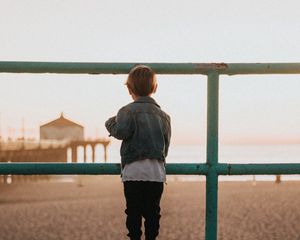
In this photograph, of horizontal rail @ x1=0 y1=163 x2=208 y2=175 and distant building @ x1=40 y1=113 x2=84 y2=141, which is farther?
distant building @ x1=40 y1=113 x2=84 y2=141

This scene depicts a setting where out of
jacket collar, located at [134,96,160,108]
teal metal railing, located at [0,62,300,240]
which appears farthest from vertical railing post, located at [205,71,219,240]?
jacket collar, located at [134,96,160,108]

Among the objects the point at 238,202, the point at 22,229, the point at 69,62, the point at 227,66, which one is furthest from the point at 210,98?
the point at 238,202

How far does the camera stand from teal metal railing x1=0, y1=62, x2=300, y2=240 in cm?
216

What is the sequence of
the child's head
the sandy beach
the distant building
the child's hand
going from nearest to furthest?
the child's head < the child's hand < the sandy beach < the distant building

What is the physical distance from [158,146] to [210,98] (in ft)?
1.22

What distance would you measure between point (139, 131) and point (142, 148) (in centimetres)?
7

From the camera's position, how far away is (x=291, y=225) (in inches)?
559

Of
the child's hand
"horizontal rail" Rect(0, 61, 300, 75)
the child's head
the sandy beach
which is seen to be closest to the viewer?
"horizontal rail" Rect(0, 61, 300, 75)

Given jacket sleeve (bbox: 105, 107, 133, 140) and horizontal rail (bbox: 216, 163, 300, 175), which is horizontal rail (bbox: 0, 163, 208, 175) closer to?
horizontal rail (bbox: 216, 163, 300, 175)

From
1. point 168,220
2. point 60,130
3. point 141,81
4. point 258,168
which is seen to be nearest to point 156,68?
point 141,81

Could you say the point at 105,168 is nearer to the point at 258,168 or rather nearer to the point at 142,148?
the point at 142,148

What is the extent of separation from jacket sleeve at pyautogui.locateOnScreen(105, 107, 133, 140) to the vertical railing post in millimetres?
379

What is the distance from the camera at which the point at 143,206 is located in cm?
251

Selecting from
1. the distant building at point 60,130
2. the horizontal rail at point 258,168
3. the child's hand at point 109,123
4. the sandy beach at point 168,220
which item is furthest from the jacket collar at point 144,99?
the distant building at point 60,130
